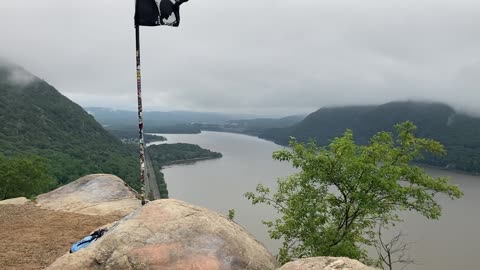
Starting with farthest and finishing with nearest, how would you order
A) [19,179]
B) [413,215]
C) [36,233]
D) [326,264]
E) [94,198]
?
1. [413,215]
2. [19,179]
3. [94,198]
4. [36,233]
5. [326,264]

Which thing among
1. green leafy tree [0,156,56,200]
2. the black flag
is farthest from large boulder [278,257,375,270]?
green leafy tree [0,156,56,200]

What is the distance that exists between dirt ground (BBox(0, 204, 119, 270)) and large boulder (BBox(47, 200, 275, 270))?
4.72 m

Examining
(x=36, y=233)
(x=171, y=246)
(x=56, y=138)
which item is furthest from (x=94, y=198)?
(x=56, y=138)

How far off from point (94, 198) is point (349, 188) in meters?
15.2

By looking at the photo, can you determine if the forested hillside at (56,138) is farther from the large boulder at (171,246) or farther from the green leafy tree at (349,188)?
the large boulder at (171,246)

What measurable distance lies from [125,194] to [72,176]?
3410 inches

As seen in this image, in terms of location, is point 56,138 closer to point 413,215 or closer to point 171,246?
point 413,215

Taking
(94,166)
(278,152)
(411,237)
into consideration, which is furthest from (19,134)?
(278,152)

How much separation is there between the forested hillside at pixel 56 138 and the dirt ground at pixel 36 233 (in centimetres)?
8053

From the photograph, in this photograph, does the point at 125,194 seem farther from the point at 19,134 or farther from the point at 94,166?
the point at 19,134

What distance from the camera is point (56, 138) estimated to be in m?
164

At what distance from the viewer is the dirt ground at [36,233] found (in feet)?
45.7

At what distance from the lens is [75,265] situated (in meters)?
9.75

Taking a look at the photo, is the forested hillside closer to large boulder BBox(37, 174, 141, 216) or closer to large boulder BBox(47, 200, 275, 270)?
large boulder BBox(37, 174, 141, 216)
